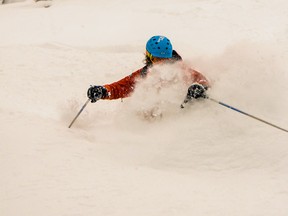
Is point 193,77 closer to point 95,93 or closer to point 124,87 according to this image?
point 124,87

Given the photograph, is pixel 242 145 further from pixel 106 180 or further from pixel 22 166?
pixel 22 166

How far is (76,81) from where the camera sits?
708 cm

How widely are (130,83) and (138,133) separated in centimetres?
90

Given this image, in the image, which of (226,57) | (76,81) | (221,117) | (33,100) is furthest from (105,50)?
(221,117)

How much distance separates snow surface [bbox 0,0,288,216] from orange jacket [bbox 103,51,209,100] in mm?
159

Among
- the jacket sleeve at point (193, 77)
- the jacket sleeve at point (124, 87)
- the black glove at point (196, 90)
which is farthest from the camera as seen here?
the jacket sleeve at point (124, 87)

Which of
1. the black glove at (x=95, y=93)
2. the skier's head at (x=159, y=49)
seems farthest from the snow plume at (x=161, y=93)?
the black glove at (x=95, y=93)

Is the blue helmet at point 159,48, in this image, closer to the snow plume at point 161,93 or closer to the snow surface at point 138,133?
the snow plume at point 161,93

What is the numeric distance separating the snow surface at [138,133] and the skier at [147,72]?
198 millimetres

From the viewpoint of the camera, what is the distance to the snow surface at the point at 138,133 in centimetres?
292

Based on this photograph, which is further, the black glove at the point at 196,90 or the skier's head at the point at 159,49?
the skier's head at the point at 159,49

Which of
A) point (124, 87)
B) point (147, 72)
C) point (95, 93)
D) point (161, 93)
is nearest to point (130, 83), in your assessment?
point (124, 87)

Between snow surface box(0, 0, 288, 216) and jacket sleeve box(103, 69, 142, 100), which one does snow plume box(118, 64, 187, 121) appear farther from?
jacket sleeve box(103, 69, 142, 100)

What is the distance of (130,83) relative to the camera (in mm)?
5320
